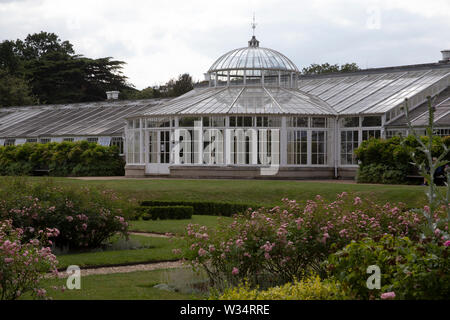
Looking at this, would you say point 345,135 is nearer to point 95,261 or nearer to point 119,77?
point 95,261

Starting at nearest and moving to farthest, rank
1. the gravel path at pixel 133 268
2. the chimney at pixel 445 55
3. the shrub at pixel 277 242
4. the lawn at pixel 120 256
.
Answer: the shrub at pixel 277 242 → the gravel path at pixel 133 268 → the lawn at pixel 120 256 → the chimney at pixel 445 55

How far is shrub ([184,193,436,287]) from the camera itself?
1021 cm

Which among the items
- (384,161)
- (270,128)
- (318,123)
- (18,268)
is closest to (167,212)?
(384,161)

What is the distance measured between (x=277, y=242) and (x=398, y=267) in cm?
299

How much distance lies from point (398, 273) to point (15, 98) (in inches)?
2259

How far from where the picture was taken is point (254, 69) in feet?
119

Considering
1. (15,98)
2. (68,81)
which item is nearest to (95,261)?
(15,98)

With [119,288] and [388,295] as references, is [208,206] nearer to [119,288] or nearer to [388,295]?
[119,288]

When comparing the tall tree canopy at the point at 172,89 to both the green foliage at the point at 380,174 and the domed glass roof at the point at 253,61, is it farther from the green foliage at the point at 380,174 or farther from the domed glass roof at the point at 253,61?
the green foliage at the point at 380,174

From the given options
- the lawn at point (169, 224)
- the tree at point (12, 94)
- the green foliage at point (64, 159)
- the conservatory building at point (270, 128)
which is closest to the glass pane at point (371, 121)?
the conservatory building at point (270, 128)

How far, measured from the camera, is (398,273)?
7.37 m

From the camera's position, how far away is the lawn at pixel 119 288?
9.84m

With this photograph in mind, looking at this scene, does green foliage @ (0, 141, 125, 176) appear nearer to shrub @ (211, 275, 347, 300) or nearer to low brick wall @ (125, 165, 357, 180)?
low brick wall @ (125, 165, 357, 180)

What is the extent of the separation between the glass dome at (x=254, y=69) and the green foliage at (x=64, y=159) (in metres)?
7.14
